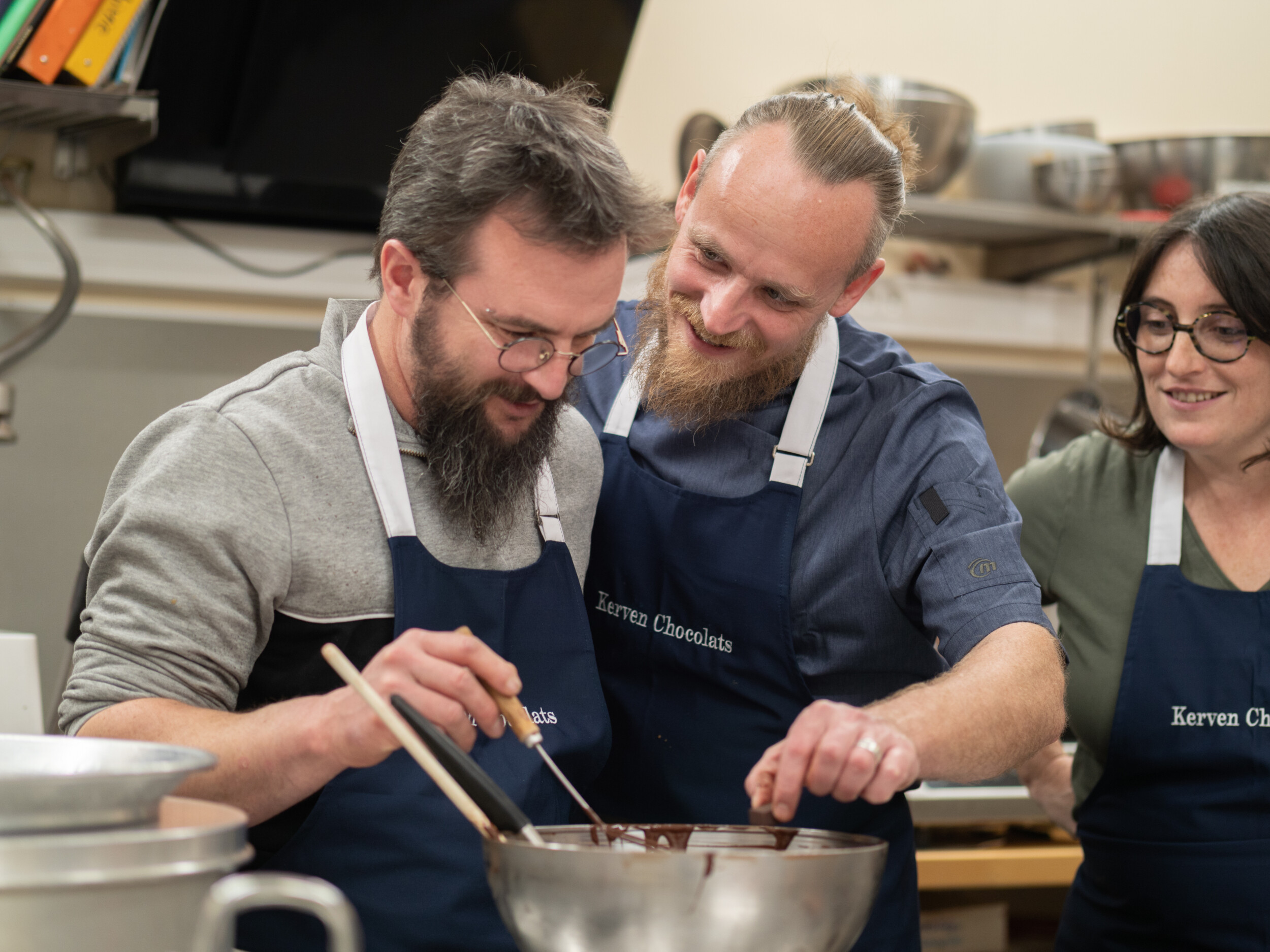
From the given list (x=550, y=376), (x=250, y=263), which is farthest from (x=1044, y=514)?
(x=250, y=263)

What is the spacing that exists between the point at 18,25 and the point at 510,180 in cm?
110

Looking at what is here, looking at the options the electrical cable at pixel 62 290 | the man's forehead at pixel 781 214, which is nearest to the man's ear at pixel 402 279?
the man's forehead at pixel 781 214

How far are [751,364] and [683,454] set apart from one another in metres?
0.15

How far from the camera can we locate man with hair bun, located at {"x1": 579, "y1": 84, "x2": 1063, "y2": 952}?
1.40 meters

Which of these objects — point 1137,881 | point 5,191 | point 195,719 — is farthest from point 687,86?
point 195,719

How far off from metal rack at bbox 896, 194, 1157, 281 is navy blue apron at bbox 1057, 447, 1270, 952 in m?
1.14

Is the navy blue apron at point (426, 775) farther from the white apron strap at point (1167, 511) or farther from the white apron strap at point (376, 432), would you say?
the white apron strap at point (1167, 511)

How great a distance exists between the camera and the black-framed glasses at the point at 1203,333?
167cm

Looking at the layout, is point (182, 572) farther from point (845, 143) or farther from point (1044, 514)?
point (1044, 514)

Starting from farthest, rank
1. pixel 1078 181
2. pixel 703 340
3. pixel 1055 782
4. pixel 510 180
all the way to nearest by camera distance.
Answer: pixel 1078 181 → pixel 1055 782 → pixel 703 340 → pixel 510 180

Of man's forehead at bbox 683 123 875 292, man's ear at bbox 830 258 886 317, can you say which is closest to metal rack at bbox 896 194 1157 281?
man's ear at bbox 830 258 886 317

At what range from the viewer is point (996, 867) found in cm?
227

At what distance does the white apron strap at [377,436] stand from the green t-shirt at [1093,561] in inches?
37.7

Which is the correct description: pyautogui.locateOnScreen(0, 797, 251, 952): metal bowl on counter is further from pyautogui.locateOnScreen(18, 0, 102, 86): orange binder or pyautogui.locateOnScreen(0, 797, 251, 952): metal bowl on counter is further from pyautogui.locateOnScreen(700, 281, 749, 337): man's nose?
pyautogui.locateOnScreen(18, 0, 102, 86): orange binder
